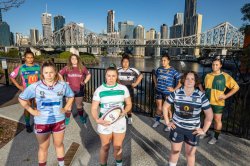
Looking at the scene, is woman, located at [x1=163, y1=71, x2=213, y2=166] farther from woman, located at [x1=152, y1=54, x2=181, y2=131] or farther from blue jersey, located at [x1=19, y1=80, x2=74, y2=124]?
blue jersey, located at [x1=19, y1=80, x2=74, y2=124]

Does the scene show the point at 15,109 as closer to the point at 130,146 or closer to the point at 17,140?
the point at 17,140

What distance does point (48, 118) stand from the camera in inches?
99.3

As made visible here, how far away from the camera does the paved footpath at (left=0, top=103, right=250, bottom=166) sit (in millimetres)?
3076

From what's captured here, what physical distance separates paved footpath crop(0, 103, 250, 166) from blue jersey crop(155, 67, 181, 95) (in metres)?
0.97

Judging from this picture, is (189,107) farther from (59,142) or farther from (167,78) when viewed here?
(59,142)

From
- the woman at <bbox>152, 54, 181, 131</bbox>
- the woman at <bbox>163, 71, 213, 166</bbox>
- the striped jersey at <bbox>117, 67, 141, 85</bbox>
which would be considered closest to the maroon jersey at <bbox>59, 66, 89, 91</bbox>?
the striped jersey at <bbox>117, 67, 141, 85</bbox>

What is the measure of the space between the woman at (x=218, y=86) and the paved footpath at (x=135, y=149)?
1.76 ft

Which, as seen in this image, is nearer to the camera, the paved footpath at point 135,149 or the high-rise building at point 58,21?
the paved footpath at point 135,149

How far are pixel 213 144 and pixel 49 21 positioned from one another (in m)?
177

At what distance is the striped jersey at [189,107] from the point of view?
238 centimetres

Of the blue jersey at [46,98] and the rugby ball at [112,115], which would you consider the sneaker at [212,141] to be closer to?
the rugby ball at [112,115]

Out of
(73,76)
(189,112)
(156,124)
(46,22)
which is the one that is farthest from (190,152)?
(46,22)

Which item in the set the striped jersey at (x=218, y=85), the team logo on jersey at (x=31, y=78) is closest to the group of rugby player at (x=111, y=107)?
the striped jersey at (x=218, y=85)

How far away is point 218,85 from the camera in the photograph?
3395mm
